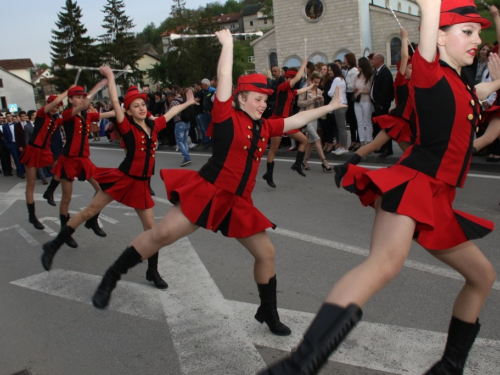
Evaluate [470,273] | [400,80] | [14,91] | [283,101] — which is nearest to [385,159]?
[283,101]

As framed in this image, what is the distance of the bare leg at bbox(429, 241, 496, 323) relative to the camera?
2.76 m

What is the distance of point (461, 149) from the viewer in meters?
2.75

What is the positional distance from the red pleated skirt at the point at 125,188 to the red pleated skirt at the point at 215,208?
1468 millimetres

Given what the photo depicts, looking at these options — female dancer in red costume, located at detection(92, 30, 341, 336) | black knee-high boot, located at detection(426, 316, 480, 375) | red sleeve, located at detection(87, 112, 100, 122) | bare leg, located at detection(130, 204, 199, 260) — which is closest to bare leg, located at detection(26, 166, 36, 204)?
red sleeve, located at detection(87, 112, 100, 122)

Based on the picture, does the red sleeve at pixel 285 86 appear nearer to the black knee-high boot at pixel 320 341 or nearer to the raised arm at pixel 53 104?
the raised arm at pixel 53 104

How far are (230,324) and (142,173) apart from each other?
1981 millimetres

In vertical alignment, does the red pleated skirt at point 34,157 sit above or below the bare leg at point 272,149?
above

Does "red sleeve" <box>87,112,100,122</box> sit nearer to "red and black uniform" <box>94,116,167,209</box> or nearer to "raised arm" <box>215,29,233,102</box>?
"red and black uniform" <box>94,116,167,209</box>

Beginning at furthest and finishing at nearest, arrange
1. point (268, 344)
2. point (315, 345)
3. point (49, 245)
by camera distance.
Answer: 1. point (49, 245)
2. point (268, 344)
3. point (315, 345)

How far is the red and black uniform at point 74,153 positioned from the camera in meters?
6.88

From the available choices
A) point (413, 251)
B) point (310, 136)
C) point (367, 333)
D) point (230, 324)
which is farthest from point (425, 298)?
point (310, 136)

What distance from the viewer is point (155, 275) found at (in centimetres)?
491

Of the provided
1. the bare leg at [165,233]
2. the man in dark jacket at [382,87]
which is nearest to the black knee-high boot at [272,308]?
the bare leg at [165,233]

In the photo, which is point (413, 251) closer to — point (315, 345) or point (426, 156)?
point (426, 156)
